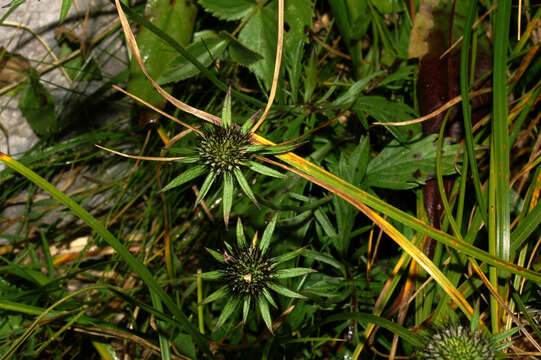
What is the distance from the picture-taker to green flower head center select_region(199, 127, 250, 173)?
1473 mm

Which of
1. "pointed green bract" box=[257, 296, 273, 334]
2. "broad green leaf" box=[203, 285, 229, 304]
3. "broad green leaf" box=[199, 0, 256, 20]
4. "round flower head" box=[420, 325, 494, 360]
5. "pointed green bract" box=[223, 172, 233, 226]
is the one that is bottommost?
"round flower head" box=[420, 325, 494, 360]

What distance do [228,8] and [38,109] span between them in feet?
3.97

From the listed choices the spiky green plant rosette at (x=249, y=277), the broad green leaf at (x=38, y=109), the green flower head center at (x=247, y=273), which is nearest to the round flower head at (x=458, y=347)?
the spiky green plant rosette at (x=249, y=277)

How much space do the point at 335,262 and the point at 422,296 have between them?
40 cm

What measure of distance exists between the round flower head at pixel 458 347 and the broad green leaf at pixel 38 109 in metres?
2.15

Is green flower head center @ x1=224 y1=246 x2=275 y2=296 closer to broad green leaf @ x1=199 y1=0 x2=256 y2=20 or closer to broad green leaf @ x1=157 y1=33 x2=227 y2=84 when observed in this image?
broad green leaf @ x1=157 y1=33 x2=227 y2=84

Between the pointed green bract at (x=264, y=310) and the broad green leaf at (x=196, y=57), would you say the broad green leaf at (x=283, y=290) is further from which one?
the broad green leaf at (x=196, y=57)

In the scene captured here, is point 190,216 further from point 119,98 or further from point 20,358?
point 20,358

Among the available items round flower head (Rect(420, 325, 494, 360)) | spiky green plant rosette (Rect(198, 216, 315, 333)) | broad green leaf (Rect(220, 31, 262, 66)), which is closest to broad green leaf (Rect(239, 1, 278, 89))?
broad green leaf (Rect(220, 31, 262, 66))

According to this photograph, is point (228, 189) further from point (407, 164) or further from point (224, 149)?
point (407, 164)

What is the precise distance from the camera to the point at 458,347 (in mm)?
1418

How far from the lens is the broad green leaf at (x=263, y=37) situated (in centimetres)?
218

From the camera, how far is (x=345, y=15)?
2227mm

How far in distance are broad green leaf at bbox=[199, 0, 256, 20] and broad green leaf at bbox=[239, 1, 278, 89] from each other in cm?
5
